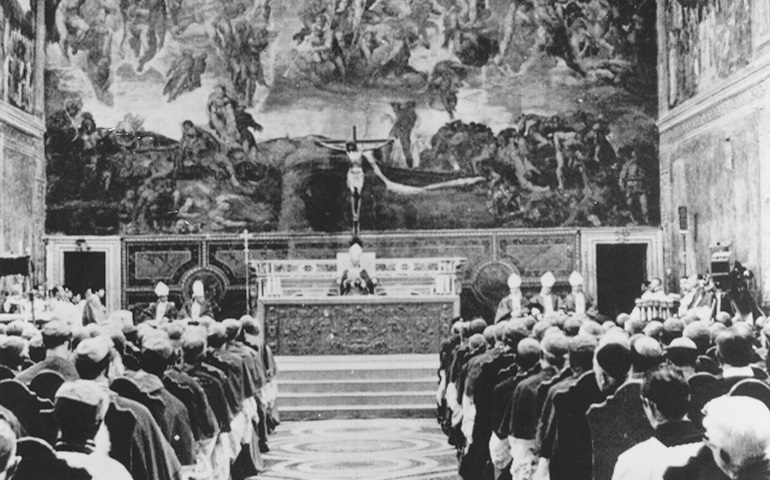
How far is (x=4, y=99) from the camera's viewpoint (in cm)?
2445

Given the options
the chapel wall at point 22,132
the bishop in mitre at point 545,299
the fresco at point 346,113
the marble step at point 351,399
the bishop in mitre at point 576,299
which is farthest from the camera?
the fresco at point 346,113

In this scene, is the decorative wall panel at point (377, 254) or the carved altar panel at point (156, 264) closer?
the decorative wall panel at point (377, 254)

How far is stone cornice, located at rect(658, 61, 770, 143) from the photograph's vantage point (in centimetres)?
2005

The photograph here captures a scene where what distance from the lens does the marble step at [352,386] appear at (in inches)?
699

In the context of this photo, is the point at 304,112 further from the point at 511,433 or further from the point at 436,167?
the point at 511,433

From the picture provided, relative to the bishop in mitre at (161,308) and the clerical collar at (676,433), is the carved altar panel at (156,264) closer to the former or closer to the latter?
the bishop in mitre at (161,308)

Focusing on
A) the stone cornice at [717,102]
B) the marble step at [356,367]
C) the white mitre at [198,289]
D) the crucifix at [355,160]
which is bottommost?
the marble step at [356,367]

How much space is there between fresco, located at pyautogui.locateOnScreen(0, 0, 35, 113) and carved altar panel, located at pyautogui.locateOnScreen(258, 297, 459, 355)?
31.2ft

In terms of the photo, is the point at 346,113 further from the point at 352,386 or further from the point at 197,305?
the point at 352,386

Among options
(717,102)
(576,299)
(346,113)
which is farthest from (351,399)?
(346,113)

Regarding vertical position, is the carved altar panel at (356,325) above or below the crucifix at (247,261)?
below

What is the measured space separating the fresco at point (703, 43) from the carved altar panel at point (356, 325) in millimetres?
7884

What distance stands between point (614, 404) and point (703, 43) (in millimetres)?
19840

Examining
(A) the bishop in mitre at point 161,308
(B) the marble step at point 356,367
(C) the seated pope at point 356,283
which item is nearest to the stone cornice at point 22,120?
(A) the bishop in mitre at point 161,308
